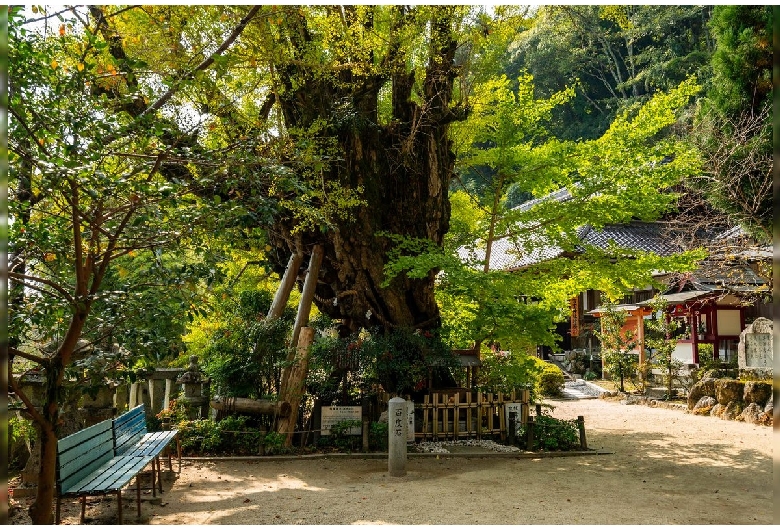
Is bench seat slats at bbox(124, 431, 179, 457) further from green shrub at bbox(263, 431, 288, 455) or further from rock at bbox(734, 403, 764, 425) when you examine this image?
rock at bbox(734, 403, 764, 425)

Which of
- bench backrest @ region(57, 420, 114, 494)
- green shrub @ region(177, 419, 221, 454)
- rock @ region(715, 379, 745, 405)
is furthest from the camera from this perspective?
rock @ region(715, 379, 745, 405)

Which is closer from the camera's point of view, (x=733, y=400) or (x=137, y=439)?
(x=137, y=439)

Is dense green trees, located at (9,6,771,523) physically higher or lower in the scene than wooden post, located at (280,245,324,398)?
higher

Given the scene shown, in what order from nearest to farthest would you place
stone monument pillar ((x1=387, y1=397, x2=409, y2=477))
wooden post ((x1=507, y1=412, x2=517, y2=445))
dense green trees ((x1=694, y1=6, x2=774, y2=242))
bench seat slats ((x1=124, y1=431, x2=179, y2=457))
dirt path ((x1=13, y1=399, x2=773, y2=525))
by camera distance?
1. dirt path ((x1=13, y1=399, x2=773, y2=525))
2. bench seat slats ((x1=124, y1=431, x2=179, y2=457))
3. stone monument pillar ((x1=387, y1=397, x2=409, y2=477))
4. wooden post ((x1=507, y1=412, x2=517, y2=445))
5. dense green trees ((x1=694, y1=6, x2=774, y2=242))

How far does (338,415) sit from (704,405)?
30.4 feet

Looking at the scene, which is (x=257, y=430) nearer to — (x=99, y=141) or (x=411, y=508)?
(x=411, y=508)

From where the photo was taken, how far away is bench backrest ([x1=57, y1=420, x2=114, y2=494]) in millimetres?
4602

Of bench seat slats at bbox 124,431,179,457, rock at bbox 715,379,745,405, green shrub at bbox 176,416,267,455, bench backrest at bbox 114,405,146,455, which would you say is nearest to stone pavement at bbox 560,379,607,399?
rock at bbox 715,379,745,405

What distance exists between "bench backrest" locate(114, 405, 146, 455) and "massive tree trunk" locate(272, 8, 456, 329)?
4.09m

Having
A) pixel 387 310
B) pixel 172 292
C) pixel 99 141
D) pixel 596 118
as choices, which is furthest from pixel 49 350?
pixel 596 118

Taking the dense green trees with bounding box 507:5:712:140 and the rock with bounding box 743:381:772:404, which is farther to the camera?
the dense green trees with bounding box 507:5:712:140

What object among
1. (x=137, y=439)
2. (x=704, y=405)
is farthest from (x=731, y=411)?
(x=137, y=439)

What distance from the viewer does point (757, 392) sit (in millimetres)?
12352

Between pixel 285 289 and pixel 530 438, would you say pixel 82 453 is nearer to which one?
pixel 285 289
